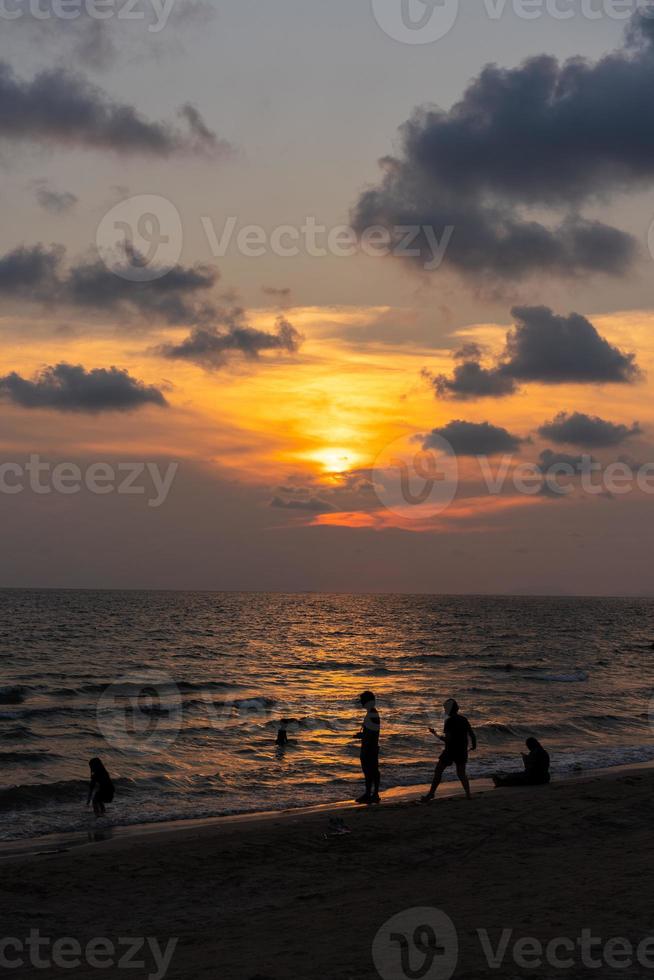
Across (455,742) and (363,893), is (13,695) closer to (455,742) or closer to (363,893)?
(455,742)

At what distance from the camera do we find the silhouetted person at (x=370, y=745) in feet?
62.0

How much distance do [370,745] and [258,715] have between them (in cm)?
1817

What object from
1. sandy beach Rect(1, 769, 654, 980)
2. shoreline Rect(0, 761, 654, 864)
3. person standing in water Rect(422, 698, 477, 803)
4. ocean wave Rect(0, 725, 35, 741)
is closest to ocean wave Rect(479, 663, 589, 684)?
ocean wave Rect(0, 725, 35, 741)

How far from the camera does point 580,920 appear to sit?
399 inches

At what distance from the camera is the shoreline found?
1670 cm

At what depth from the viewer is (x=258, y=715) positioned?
3659 centimetres

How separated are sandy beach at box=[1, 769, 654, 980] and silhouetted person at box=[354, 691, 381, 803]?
1592 millimetres

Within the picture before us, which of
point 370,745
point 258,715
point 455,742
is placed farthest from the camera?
point 258,715

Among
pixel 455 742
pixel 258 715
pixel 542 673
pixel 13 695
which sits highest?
pixel 455 742

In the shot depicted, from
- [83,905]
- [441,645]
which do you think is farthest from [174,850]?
[441,645]

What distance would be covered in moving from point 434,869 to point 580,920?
3.56m

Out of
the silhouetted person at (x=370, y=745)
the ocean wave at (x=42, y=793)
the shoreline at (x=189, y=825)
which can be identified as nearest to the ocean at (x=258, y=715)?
the ocean wave at (x=42, y=793)

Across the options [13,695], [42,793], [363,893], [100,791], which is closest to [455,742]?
[363,893]

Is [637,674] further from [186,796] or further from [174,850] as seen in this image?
[174,850]
